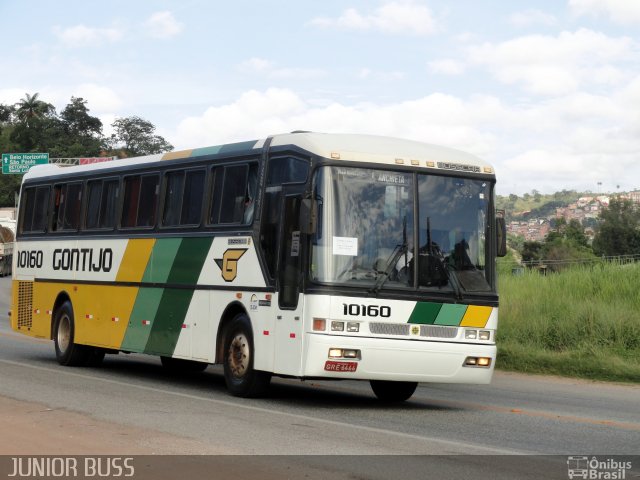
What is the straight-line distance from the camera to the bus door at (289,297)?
1402 cm

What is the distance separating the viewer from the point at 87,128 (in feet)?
471

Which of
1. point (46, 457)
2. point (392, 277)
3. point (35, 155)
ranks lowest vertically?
point (46, 457)

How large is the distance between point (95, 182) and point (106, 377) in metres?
3.55

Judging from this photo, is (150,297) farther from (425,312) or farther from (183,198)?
(425,312)

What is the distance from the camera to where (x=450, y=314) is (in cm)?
1430

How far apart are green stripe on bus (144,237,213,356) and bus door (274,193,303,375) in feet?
6.82

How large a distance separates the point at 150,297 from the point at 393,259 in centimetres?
511

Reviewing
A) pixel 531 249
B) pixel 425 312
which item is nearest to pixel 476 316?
pixel 425 312

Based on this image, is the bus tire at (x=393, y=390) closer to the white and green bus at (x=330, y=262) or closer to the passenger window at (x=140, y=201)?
the white and green bus at (x=330, y=262)

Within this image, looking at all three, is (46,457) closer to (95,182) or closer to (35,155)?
(95,182)

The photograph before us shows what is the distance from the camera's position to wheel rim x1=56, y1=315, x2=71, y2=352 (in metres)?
20.6

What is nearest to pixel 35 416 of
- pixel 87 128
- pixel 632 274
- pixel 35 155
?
pixel 632 274

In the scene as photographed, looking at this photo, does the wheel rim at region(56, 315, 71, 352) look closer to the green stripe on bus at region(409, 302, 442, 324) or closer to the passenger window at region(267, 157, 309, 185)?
the passenger window at region(267, 157, 309, 185)

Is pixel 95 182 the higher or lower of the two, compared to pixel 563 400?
higher
